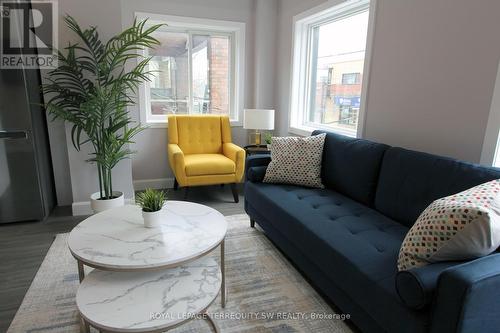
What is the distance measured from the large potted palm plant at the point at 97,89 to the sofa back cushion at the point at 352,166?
5.83 ft

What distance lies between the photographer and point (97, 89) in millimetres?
2645

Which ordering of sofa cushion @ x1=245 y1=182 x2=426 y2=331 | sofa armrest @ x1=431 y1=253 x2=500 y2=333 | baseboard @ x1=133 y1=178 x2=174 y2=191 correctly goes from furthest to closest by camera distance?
baseboard @ x1=133 y1=178 x2=174 y2=191, sofa cushion @ x1=245 y1=182 x2=426 y2=331, sofa armrest @ x1=431 y1=253 x2=500 y2=333

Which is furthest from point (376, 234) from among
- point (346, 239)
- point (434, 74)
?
point (434, 74)

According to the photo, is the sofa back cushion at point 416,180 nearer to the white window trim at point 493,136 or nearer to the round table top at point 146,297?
the white window trim at point 493,136

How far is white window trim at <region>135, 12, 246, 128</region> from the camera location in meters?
3.68

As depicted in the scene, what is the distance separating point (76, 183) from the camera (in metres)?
3.08

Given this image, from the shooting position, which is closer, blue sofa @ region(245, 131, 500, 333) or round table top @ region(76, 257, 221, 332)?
blue sofa @ region(245, 131, 500, 333)

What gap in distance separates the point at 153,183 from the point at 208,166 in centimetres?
Result: 106

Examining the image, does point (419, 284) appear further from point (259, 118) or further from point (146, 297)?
point (259, 118)

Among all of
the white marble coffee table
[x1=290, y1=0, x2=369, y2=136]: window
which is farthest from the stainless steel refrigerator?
[x1=290, y1=0, x2=369, y2=136]: window

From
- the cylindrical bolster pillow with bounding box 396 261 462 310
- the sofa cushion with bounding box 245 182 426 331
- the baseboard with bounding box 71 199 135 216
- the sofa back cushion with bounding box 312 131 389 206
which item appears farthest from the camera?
the baseboard with bounding box 71 199 135 216

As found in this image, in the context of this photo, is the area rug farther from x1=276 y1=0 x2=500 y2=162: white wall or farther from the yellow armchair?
x1=276 y1=0 x2=500 y2=162: white wall

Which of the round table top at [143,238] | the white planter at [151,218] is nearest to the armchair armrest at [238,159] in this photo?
the round table top at [143,238]

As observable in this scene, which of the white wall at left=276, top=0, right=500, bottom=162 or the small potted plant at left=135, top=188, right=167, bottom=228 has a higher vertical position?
the white wall at left=276, top=0, right=500, bottom=162
